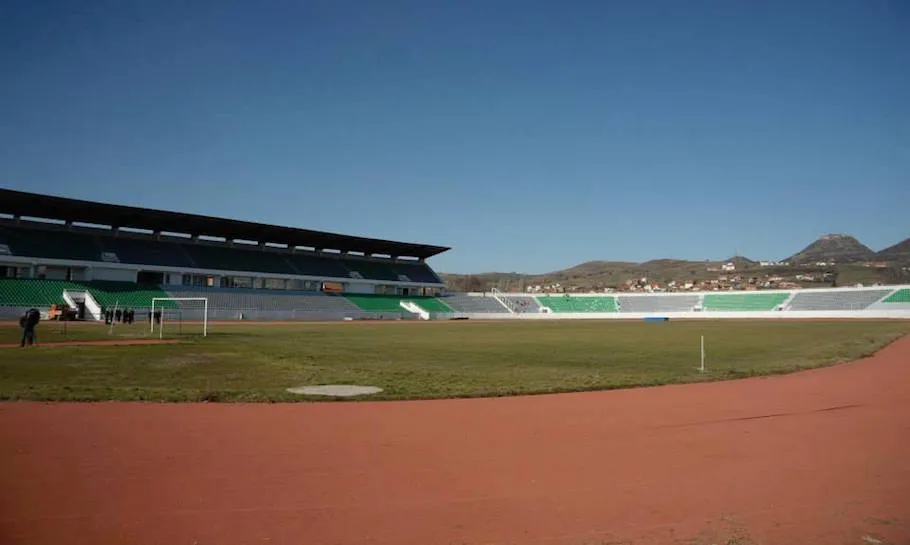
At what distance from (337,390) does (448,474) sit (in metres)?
7.96

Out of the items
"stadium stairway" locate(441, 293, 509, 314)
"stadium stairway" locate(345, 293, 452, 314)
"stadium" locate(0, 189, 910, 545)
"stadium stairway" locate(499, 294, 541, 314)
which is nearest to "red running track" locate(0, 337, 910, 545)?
"stadium" locate(0, 189, 910, 545)

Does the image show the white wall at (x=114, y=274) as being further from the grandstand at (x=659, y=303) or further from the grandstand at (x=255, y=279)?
the grandstand at (x=659, y=303)

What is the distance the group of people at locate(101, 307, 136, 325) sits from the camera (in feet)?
173

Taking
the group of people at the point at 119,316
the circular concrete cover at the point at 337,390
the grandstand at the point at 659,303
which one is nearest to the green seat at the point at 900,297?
the grandstand at the point at 659,303

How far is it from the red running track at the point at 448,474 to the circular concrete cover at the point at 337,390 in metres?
1.62

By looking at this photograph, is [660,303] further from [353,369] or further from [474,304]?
[353,369]

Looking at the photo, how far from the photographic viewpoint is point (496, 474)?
7.93m

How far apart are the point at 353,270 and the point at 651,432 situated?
297 feet

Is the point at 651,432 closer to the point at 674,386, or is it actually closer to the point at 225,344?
the point at 674,386

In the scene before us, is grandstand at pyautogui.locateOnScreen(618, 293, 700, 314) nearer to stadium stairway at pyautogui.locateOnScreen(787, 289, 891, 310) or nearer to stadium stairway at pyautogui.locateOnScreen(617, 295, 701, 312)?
stadium stairway at pyautogui.locateOnScreen(617, 295, 701, 312)

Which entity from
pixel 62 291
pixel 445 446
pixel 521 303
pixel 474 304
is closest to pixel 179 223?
pixel 62 291

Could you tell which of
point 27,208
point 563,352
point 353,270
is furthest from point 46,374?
point 353,270

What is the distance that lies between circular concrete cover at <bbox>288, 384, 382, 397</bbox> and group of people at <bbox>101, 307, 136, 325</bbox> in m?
42.3

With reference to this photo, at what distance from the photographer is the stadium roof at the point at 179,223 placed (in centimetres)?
6719
